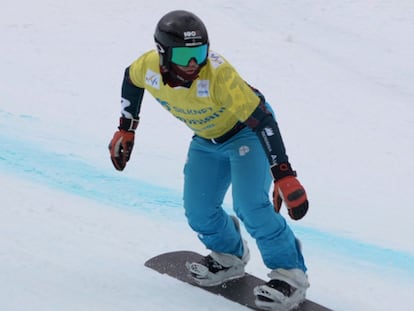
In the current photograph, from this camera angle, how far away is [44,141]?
285 inches

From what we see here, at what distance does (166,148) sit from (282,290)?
3.77 m

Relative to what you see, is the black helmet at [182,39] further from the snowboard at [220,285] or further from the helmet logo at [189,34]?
the snowboard at [220,285]

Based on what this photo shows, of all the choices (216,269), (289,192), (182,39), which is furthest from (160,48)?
(216,269)

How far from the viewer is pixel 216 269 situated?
13.8ft

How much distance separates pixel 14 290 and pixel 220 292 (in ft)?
3.97

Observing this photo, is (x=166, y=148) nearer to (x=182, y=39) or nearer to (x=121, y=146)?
(x=121, y=146)

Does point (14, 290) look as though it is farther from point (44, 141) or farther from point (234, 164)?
point (44, 141)

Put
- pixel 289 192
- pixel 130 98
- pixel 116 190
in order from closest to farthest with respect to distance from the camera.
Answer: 1. pixel 289 192
2. pixel 130 98
3. pixel 116 190

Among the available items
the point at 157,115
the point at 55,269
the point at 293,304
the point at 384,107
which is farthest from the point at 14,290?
the point at 384,107

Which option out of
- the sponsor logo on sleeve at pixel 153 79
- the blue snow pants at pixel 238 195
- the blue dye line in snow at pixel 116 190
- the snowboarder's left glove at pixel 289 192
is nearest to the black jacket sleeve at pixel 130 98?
the sponsor logo on sleeve at pixel 153 79

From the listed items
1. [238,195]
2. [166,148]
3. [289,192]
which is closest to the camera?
[289,192]

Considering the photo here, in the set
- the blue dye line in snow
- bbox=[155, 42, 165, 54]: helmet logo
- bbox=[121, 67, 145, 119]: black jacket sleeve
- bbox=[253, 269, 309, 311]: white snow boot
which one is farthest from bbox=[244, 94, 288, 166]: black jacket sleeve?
the blue dye line in snow

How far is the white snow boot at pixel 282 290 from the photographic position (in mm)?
3844

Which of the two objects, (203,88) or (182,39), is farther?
(203,88)
